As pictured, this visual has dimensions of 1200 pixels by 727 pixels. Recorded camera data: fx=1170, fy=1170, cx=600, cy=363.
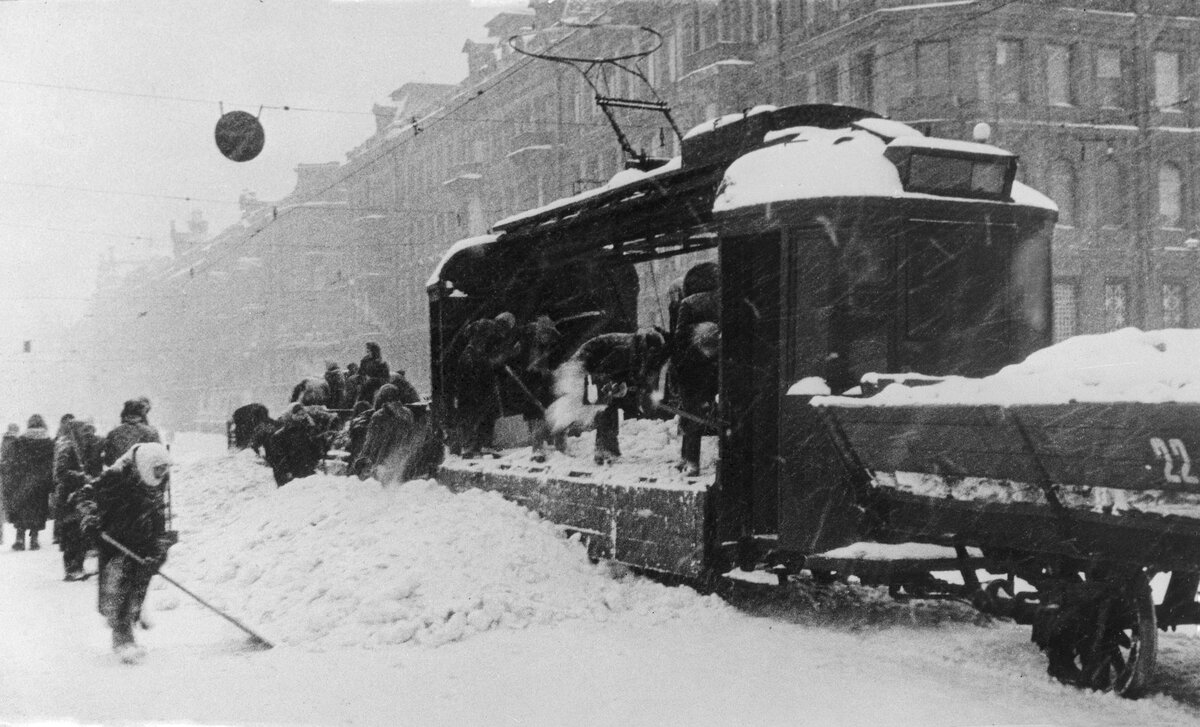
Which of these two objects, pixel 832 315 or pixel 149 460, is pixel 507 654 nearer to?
pixel 149 460

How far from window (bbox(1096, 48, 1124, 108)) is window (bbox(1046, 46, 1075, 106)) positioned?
67 centimetres

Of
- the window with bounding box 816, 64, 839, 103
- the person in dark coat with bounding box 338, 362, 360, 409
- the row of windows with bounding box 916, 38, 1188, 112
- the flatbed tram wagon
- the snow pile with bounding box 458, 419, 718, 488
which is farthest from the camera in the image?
the window with bounding box 816, 64, 839, 103

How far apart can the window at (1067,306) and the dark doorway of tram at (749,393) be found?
24.9 meters

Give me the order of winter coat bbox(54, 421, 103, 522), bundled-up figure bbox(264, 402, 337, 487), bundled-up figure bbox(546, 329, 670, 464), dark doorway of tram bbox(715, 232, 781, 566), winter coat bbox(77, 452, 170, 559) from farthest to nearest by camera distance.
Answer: bundled-up figure bbox(264, 402, 337, 487) < winter coat bbox(54, 421, 103, 522) < bundled-up figure bbox(546, 329, 670, 464) < dark doorway of tram bbox(715, 232, 781, 566) < winter coat bbox(77, 452, 170, 559)

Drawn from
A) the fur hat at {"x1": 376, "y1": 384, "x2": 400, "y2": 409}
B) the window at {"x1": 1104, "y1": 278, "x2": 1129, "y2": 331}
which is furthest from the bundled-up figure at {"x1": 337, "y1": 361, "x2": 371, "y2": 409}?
the window at {"x1": 1104, "y1": 278, "x2": 1129, "y2": 331}

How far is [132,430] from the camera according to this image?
9.13 meters

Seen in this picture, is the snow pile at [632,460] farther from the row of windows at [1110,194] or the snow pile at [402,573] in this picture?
the row of windows at [1110,194]

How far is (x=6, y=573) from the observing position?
41.9 feet

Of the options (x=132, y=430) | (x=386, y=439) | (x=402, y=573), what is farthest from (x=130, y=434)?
(x=386, y=439)

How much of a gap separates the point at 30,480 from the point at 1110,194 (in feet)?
91.2

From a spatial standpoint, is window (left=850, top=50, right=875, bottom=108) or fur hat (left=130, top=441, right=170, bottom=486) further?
window (left=850, top=50, right=875, bottom=108)

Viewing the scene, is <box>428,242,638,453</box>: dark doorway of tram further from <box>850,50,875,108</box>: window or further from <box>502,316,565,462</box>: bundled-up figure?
<box>850,50,875,108</box>: window

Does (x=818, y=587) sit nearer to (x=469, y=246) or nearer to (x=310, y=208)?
(x=469, y=246)

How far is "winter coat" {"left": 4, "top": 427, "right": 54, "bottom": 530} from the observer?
13961mm
